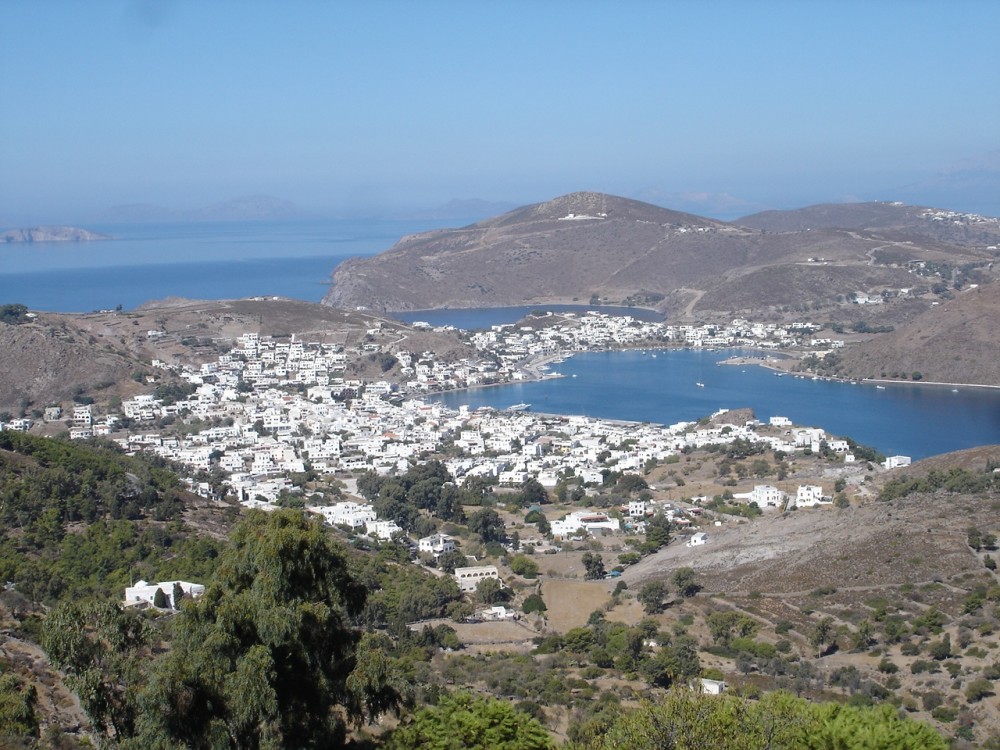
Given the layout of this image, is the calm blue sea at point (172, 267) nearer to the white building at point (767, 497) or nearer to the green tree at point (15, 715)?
the white building at point (767, 497)

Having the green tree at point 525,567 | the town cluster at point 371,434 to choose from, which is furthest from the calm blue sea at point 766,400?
the green tree at point 525,567

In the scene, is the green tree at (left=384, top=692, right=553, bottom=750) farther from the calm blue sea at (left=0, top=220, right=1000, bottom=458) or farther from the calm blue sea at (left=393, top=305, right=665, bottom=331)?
the calm blue sea at (left=393, top=305, right=665, bottom=331)

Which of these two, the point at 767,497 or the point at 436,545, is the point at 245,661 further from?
the point at 767,497

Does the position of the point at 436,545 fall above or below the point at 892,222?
below

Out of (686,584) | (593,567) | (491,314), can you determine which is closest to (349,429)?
(593,567)

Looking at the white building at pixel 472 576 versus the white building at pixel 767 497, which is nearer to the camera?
the white building at pixel 472 576

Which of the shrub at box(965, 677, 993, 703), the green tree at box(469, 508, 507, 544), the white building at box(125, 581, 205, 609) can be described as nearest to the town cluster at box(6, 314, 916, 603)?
the green tree at box(469, 508, 507, 544)

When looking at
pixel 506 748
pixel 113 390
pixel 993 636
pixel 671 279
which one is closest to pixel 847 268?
pixel 671 279
